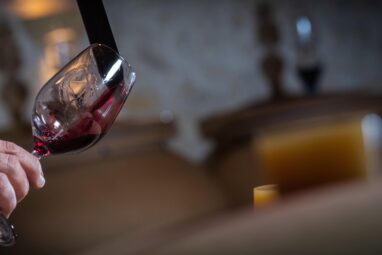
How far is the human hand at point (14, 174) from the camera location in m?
0.60

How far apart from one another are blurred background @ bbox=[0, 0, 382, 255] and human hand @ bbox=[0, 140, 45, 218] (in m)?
1.35

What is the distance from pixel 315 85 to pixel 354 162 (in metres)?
0.56

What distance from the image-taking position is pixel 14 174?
604 millimetres

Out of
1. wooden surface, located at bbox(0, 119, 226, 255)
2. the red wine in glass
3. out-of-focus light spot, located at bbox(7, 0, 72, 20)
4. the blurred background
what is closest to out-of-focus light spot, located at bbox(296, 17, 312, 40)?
the blurred background

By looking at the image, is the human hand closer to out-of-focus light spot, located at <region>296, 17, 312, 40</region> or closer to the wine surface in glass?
the wine surface in glass

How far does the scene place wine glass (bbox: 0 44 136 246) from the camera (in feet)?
2.07

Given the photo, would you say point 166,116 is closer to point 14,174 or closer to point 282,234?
point 282,234

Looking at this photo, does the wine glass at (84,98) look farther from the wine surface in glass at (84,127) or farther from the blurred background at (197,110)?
the blurred background at (197,110)

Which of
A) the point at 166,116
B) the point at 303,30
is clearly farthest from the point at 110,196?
the point at 303,30

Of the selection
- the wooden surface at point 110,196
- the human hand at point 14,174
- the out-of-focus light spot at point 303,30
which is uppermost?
the human hand at point 14,174

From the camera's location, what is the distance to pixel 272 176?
292 cm

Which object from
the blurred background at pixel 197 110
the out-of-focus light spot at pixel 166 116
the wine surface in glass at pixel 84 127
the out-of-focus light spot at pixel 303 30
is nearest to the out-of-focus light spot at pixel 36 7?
the blurred background at pixel 197 110

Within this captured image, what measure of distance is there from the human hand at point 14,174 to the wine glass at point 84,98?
32 mm

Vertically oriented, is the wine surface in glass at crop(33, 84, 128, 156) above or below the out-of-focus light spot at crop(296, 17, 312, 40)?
above
